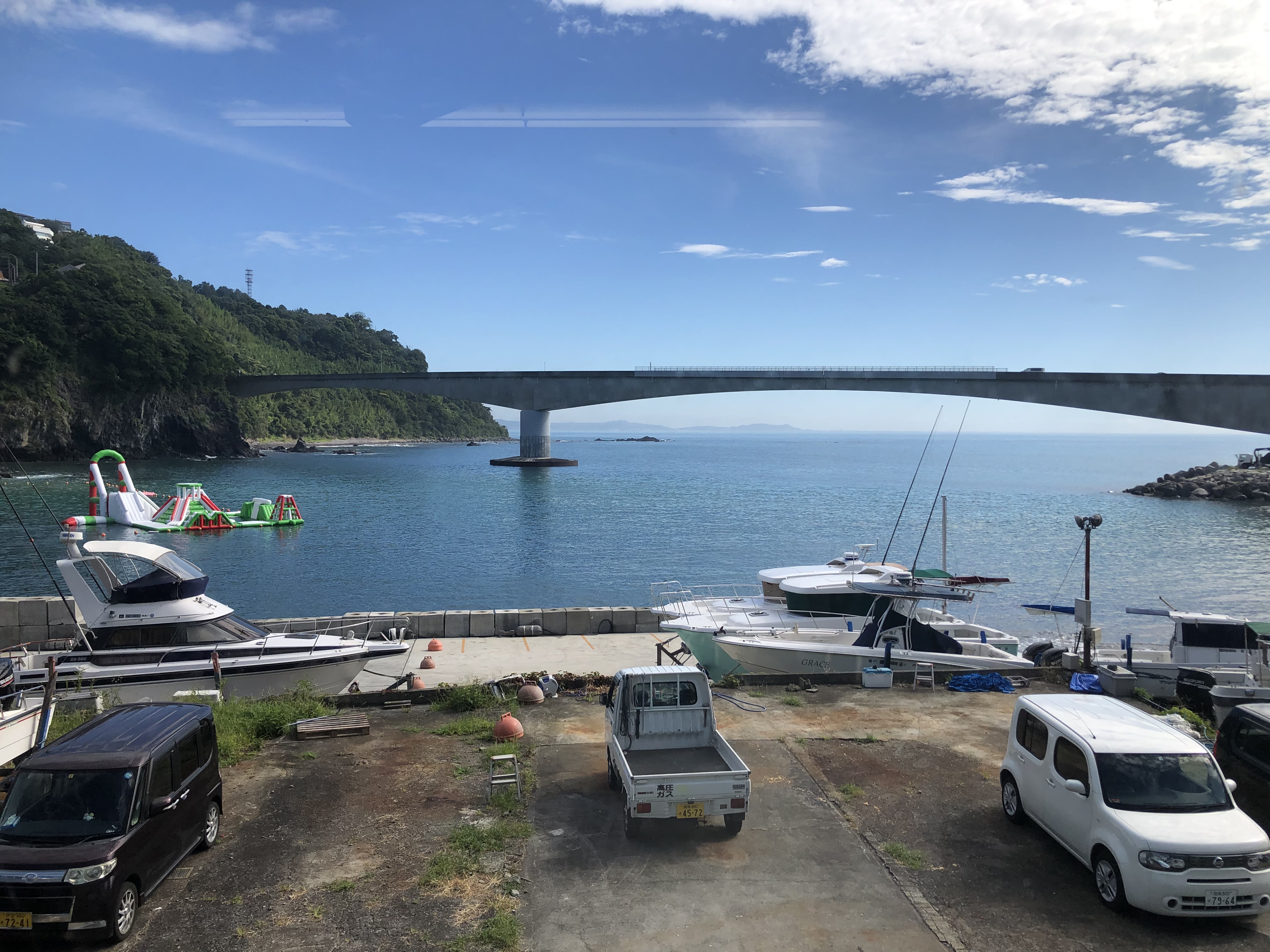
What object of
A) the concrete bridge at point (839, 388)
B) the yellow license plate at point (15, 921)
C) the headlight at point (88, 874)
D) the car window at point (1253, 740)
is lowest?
the yellow license plate at point (15, 921)

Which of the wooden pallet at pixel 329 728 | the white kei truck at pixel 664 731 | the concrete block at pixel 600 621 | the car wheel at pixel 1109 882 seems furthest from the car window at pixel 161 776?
the concrete block at pixel 600 621

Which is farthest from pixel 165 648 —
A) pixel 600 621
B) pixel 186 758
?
pixel 600 621

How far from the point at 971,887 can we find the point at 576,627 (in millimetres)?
16946

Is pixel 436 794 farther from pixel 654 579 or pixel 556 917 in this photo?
pixel 654 579

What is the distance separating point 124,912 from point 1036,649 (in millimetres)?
21119

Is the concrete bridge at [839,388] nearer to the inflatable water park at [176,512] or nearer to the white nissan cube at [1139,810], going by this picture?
the inflatable water park at [176,512]

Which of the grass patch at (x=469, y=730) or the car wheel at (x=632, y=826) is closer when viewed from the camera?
the car wheel at (x=632, y=826)

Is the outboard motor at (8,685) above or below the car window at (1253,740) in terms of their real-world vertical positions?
below

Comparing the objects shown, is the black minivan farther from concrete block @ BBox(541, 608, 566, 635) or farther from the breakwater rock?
the breakwater rock

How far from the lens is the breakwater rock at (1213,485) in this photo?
78812 mm

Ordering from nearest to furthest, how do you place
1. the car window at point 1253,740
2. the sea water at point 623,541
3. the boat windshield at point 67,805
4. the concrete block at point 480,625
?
the boat windshield at point 67,805 < the car window at point 1253,740 < the concrete block at point 480,625 < the sea water at point 623,541

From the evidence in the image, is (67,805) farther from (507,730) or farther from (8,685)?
(8,685)

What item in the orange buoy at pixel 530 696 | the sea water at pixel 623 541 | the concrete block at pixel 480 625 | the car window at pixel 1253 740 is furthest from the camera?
the sea water at pixel 623 541

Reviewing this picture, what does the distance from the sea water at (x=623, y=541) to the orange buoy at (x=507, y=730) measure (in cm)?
1205
